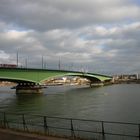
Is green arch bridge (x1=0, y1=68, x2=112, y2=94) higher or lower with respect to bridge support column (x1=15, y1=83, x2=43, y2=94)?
higher

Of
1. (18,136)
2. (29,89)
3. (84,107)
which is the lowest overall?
(84,107)

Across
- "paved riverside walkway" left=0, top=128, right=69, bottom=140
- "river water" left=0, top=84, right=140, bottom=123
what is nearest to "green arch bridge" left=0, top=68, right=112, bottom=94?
"river water" left=0, top=84, right=140, bottom=123

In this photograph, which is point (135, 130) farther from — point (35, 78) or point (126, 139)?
point (35, 78)

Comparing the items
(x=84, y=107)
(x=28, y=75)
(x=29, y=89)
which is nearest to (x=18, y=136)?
(x=84, y=107)

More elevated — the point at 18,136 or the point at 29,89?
the point at 18,136

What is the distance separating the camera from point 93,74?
580 feet

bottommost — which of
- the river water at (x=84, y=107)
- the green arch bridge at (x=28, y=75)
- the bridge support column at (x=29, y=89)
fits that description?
the river water at (x=84, y=107)

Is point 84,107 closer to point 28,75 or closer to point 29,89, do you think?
point 28,75

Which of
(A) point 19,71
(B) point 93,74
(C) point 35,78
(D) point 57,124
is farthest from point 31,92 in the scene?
(D) point 57,124

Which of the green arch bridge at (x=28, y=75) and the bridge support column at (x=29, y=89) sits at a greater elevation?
the green arch bridge at (x=28, y=75)

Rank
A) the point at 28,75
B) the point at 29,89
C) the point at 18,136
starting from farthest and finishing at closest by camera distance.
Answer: the point at 29,89, the point at 28,75, the point at 18,136

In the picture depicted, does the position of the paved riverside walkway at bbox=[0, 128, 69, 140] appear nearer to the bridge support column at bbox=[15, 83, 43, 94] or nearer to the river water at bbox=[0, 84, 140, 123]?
the river water at bbox=[0, 84, 140, 123]

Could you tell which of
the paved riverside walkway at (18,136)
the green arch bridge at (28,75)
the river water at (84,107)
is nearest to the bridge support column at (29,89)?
the green arch bridge at (28,75)

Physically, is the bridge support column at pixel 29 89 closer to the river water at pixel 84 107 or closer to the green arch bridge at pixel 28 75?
the green arch bridge at pixel 28 75
